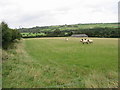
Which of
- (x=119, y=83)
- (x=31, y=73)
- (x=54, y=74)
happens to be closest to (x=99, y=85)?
(x=119, y=83)

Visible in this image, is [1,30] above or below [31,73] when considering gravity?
above

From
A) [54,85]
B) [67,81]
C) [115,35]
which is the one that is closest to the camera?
[54,85]

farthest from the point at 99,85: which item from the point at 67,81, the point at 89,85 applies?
the point at 67,81

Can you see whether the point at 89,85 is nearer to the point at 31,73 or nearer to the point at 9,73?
the point at 31,73

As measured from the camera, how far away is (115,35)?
7288 centimetres

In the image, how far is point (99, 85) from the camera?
7.29 metres

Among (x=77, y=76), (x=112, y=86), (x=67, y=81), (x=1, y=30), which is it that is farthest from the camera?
(x=1, y=30)

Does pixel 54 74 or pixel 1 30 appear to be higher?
pixel 1 30

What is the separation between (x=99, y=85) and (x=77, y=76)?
2273 mm

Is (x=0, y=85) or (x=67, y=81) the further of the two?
(x=67, y=81)

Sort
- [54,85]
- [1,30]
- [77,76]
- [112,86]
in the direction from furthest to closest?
[1,30], [77,76], [54,85], [112,86]

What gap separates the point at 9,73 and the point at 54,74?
10.9 feet

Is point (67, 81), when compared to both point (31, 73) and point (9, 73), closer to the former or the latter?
point (31, 73)

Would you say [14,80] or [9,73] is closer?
[14,80]
